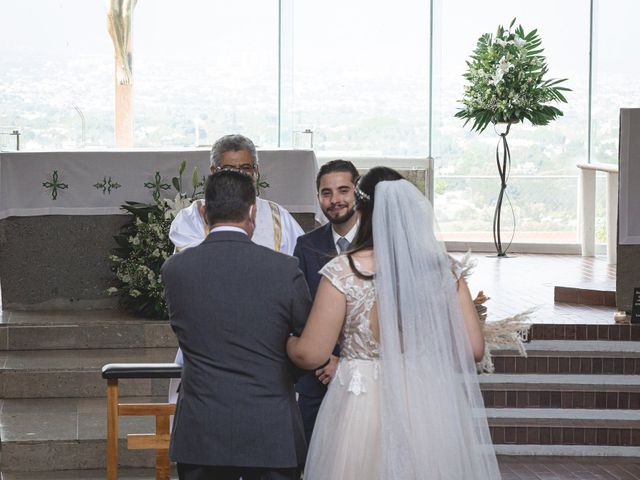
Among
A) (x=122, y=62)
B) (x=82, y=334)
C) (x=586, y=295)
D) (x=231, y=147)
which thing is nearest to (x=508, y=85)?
(x=586, y=295)

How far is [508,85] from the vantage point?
10.4 m

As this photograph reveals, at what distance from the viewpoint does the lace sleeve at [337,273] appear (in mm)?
2996

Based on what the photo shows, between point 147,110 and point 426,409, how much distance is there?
9.36 m

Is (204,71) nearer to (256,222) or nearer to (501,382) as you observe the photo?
(501,382)

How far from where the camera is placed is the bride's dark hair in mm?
3115

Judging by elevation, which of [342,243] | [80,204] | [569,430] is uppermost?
[80,204]

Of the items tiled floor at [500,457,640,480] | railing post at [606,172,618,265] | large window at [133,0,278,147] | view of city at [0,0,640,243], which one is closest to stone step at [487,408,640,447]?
tiled floor at [500,457,640,480]

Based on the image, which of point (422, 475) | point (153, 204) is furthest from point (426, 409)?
point (153, 204)

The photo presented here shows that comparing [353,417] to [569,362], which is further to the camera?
[569,362]

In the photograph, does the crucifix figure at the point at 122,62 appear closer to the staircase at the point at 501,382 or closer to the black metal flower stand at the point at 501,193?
the black metal flower stand at the point at 501,193

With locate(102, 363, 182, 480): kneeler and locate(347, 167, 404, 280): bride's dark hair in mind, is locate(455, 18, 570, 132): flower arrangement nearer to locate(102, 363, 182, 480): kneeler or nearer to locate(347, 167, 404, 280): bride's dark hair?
locate(102, 363, 182, 480): kneeler

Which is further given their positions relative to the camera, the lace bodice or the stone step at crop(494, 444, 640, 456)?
the stone step at crop(494, 444, 640, 456)

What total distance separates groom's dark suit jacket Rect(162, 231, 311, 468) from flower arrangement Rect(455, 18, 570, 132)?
7734 millimetres

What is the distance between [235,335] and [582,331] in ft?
13.1
